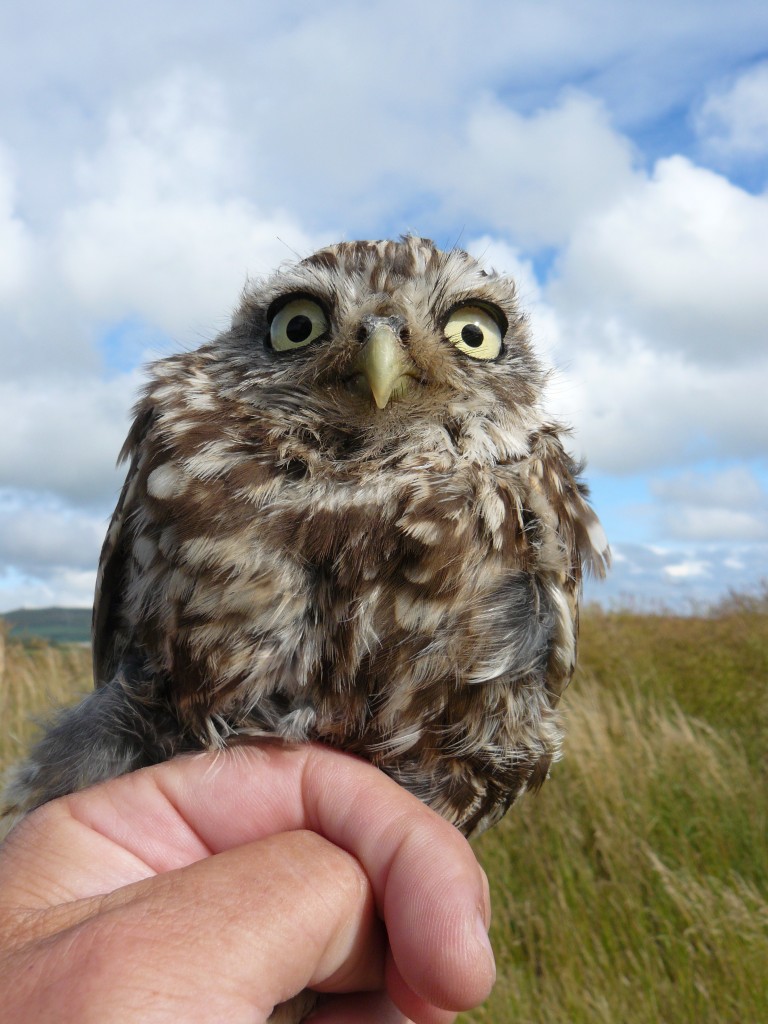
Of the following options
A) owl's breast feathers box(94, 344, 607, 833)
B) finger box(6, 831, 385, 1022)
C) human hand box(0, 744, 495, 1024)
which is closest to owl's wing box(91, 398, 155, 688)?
owl's breast feathers box(94, 344, 607, 833)

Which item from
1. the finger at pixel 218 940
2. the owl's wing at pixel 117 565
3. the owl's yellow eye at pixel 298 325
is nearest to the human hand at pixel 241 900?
the finger at pixel 218 940

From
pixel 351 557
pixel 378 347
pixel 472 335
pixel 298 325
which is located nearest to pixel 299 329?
pixel 298 325

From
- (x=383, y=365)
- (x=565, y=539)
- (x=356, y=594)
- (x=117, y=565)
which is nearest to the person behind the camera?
(x=356, y=594)

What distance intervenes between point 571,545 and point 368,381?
76cm

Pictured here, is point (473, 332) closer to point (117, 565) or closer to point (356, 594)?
point (356, 594)

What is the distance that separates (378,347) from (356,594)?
0.68 meters

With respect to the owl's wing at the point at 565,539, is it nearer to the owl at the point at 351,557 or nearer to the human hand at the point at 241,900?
the owl at the point at 351,557

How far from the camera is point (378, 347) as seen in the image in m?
2.06

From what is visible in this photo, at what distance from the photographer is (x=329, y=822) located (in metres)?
1.81

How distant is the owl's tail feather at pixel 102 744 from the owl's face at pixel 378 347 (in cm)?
86

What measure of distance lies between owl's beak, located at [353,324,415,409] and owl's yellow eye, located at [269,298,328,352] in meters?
0.27

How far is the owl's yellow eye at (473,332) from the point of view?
2.37 metres

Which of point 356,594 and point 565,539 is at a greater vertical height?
point 565,539

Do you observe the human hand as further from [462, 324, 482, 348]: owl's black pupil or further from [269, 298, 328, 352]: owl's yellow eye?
[462, 324, 482, 348]: owl's black pupil
